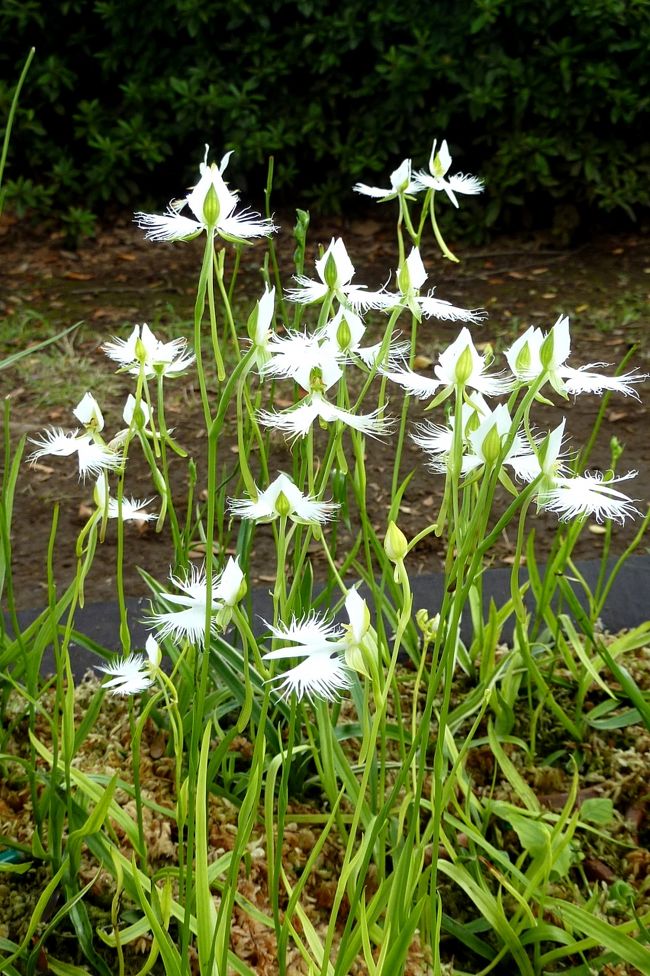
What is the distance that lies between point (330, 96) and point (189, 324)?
135cm

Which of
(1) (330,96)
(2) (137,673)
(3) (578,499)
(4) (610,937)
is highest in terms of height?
(1) (330,96)

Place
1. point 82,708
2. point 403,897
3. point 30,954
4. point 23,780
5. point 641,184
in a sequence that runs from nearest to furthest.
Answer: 1. point 403,897
2. point 30,954
3. point 23,780
4. point 82,708
5. point 641,184

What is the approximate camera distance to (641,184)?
4.29 metres

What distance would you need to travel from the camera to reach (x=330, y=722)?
3.83ft

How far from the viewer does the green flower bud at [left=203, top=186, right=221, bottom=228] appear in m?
0.89

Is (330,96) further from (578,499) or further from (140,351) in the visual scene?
(578,499)

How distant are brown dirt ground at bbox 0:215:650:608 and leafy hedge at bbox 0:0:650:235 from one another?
22 cm

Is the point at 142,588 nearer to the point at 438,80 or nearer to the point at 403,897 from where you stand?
the point at 403,897

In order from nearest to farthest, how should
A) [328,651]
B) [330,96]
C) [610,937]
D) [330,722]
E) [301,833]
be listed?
[328,651] < [610,937] < [330,722] < [301,833] < [330,96]

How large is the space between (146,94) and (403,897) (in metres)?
4.25

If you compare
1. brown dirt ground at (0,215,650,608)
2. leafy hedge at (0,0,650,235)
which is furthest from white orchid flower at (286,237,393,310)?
leafy hedge at (0,0,650,235)

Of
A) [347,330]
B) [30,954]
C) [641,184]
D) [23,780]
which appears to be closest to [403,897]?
[30,954]

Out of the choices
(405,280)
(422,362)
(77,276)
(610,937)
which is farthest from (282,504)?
(77,276)

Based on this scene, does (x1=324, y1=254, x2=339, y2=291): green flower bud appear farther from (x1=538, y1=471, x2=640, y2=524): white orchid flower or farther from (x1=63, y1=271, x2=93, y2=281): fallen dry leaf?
(x1=63, y1=271, x2=93, y2=281): fallen dry leaf
